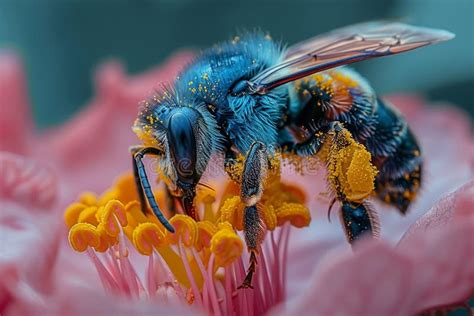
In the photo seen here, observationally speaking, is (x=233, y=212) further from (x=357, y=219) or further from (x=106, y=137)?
(x=106, y=137)

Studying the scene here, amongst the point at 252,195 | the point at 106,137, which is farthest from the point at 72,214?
the point at 106,137

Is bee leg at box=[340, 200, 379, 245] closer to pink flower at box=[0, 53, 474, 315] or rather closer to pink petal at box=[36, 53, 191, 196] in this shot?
pink flower at box=[0, 53, 474, 315]

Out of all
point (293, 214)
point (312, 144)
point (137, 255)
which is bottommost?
point (137, 255)

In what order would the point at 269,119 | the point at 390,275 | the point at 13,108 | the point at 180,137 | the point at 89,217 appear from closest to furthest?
the point at 390,275, the point at 180,137, the point at 269,119, the point at 89,217, the point at 13,108

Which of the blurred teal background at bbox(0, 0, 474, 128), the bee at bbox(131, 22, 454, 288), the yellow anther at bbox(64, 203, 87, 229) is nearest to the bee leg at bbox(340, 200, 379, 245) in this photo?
the bee at bbox(131, 22, 454, 288)

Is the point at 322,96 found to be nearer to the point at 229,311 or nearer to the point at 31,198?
the point at 229,311

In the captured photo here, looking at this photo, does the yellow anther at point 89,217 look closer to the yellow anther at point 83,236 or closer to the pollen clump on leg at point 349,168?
the yellow anther at point 83,236

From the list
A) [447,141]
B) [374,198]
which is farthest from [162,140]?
[447,141]
